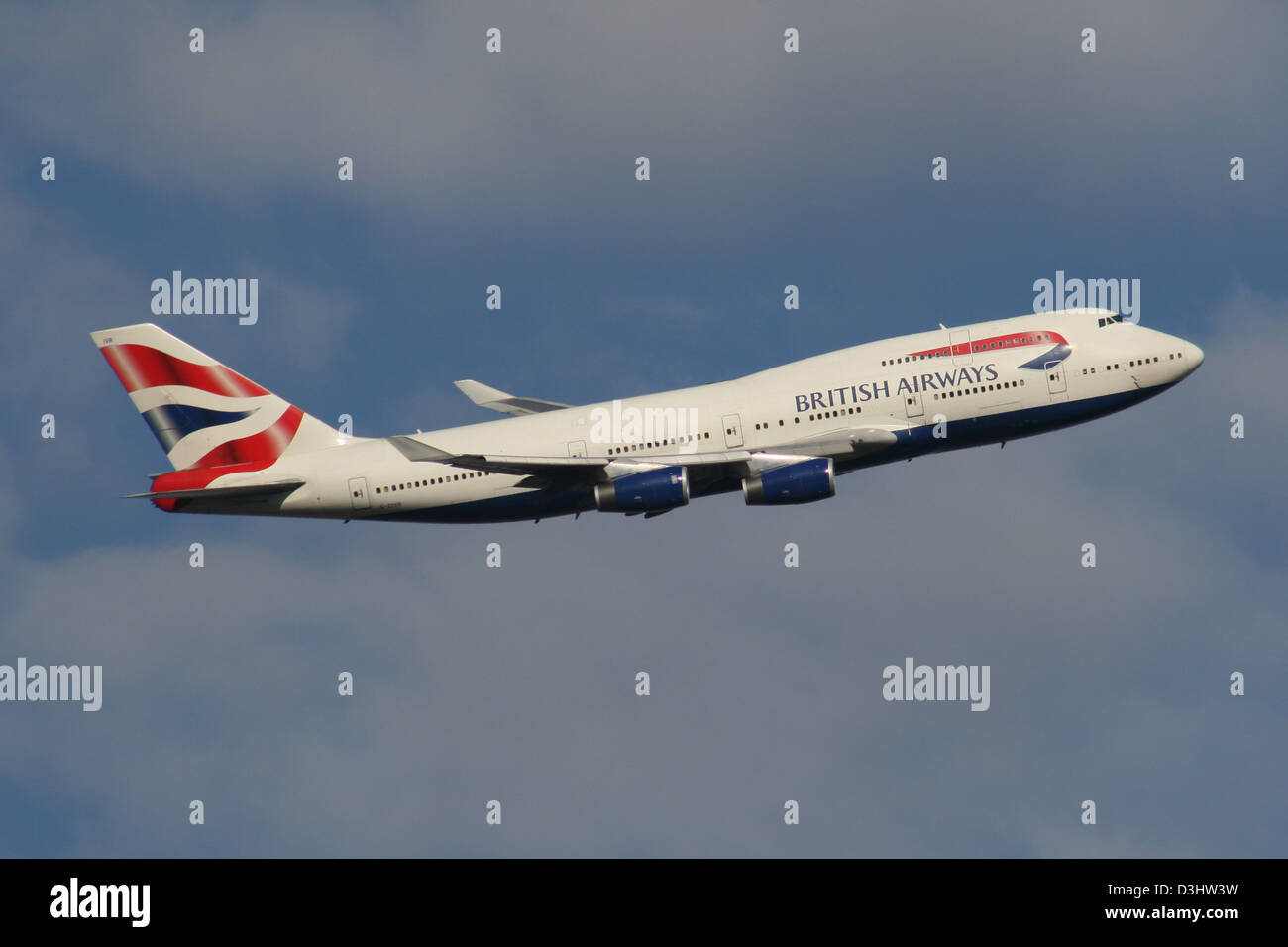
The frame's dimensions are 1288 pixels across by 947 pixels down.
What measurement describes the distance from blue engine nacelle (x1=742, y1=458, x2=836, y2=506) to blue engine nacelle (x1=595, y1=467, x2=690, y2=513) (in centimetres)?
374

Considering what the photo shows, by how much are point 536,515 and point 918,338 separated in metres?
20.2

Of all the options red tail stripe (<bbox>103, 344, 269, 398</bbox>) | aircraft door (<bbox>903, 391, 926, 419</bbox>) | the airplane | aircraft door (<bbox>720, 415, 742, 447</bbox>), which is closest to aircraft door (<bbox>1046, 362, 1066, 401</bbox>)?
the airplane

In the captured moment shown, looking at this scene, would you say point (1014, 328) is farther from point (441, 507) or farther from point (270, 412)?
point (270, 412)

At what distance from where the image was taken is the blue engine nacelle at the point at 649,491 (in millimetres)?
79750

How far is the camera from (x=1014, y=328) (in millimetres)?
82000

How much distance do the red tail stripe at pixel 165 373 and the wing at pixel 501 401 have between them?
461 inches

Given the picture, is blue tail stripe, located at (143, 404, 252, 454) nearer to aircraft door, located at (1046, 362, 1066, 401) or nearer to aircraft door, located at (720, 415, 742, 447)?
aircraft door, located at (720, 415, 742, 447)

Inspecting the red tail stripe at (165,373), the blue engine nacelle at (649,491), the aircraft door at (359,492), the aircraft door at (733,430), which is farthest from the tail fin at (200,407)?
the aircraft door at (733,430)

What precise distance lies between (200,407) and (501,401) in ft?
51.7

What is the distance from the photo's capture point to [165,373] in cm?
8719

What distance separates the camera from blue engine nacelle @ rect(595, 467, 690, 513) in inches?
3140

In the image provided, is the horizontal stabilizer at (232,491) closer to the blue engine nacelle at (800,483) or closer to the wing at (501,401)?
the wing at (501,401)

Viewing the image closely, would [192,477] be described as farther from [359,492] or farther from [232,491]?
[359,492]

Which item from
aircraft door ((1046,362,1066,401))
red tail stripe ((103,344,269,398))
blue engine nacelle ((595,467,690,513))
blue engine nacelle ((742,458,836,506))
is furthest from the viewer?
red tail stripe ((103,344,269,398))
